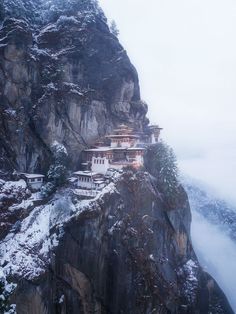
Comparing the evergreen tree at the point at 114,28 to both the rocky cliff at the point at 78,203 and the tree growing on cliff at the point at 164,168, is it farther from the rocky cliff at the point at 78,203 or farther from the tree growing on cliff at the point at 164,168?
the tree growing on cliff at the point at 164,168

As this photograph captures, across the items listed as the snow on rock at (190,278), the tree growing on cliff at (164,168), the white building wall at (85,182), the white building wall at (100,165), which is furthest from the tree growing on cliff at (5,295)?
the tree growing on cliff at (164,168)

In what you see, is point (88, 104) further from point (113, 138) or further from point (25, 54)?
point (25, 54)

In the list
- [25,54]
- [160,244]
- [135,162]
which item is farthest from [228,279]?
[25,54]

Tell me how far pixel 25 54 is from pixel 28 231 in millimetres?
37068

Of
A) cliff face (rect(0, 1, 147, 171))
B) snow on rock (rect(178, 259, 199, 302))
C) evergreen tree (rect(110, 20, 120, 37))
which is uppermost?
evergreen tree (rect(110, 20, 120, 37))

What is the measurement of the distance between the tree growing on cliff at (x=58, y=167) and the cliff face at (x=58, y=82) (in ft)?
11.3

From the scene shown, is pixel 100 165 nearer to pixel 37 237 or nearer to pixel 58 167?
pixel 58 167

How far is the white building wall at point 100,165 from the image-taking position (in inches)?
2639

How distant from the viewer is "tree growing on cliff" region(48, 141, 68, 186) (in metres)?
58.8

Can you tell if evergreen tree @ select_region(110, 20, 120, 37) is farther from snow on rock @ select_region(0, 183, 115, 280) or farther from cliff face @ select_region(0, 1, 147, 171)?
snow on rock @ select_region(0, 183, 115, 280)

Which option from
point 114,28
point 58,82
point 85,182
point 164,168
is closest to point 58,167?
point 85,182

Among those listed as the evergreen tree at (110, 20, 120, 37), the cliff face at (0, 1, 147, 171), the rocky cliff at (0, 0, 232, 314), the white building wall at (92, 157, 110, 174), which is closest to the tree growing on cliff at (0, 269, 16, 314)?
the rocky cliff at (0, 0, 232, 314)

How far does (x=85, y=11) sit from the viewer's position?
267 feet

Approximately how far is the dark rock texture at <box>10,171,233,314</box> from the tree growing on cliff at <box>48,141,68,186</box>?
361 inches
